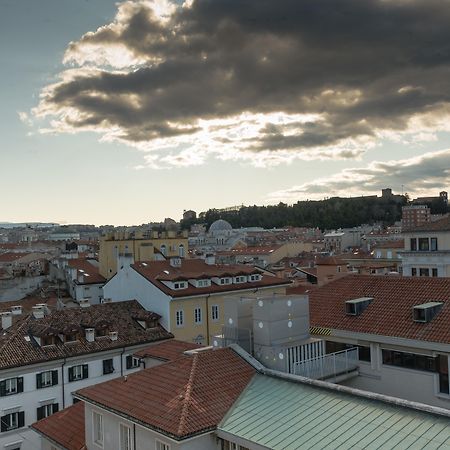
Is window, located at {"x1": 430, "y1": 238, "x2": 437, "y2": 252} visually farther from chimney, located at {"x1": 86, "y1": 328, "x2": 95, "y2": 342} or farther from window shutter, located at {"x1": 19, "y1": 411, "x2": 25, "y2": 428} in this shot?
window shutter, located at {"x1": 19, "y1": 411, "x2": 25, "y2": 428}

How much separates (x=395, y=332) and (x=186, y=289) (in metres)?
24.6

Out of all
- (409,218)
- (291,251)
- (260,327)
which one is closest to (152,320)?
(260,327)

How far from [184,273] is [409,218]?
476 ft

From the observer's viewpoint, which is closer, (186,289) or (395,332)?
(395,332)

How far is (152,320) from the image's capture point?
130 ft

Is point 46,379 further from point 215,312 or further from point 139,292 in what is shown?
point 215,312

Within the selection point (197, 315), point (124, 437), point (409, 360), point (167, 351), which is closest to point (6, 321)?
point (197, 315)

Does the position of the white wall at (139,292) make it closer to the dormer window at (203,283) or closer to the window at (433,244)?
the dormer window at (203,283)

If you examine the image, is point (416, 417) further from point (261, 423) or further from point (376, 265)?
point (376, 265)

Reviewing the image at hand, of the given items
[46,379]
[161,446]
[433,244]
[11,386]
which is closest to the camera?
[161,446]

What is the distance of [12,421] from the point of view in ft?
101

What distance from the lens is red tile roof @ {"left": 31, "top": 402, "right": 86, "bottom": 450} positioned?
20.4 meters

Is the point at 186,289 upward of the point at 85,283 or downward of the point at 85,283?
upward

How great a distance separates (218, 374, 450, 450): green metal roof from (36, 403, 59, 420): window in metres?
20.1
